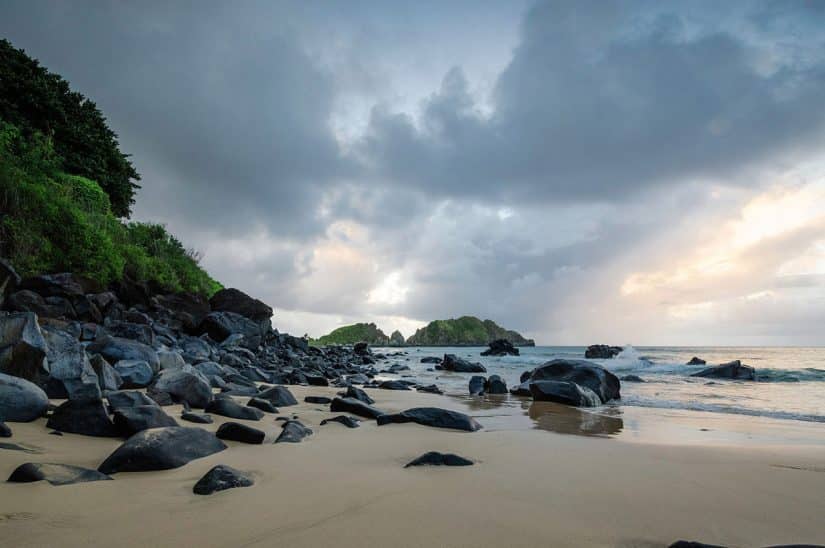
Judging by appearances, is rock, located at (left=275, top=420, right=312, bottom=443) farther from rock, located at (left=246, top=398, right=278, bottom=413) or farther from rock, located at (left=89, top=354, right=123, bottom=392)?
rock, located at (left=89, top=354, right=123, bottom=392)

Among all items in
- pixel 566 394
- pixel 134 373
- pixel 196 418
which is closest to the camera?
pixel 196 418

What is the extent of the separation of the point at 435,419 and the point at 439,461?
1.71m

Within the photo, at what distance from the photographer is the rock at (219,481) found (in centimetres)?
188

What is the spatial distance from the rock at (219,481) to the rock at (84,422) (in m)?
1.45

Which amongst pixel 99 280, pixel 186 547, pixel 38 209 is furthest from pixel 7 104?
pixel 186 547

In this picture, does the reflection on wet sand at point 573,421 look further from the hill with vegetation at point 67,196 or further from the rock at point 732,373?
the rock at point 732,373

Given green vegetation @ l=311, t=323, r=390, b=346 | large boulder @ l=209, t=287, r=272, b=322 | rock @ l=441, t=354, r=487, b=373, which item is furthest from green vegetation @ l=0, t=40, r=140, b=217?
green vegetation @ l=311, t=323, r=390, b=346

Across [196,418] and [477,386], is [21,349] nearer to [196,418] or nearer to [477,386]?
[196,418]

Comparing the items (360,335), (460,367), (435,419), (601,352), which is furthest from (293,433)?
(360,335)

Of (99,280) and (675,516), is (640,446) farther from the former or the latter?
(99,280)

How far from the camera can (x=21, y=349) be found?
3.76 m

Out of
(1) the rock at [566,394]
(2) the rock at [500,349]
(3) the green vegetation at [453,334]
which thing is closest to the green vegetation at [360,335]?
→ (3) the green vegetation at [453,334]

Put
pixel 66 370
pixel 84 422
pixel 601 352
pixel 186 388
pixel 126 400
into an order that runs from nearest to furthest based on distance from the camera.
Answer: pixel 84 422
pixel 126 400
pixel 66 370
pixel 186 388
pixel 601 352

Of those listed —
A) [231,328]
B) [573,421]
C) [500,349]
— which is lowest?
[500,349]
